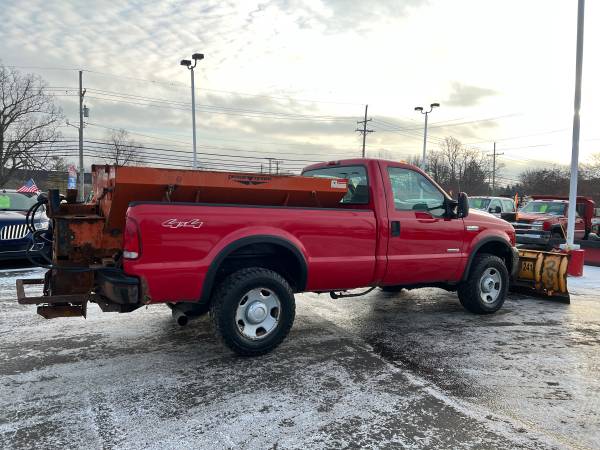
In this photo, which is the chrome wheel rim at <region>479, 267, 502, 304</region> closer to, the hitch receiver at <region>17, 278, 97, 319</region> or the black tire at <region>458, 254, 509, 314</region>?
the black tire at <region>458, 254, 509, 314</region>

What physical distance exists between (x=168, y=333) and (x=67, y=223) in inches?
66.5

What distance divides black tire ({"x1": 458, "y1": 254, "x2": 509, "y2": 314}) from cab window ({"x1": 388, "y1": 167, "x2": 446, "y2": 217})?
3.43 feet

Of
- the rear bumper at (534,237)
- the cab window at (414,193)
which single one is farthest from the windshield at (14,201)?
the rear bumper at (534,237)

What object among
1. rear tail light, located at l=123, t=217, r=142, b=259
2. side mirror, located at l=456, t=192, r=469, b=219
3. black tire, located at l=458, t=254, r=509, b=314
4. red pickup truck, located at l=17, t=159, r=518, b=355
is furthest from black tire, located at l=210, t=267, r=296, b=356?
black tire, located at l=458, t=254, r=509, b=314

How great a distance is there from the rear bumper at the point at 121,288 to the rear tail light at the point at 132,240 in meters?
0.21

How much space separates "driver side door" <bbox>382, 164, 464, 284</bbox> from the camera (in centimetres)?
534

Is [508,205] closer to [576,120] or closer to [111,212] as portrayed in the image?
[576,120]

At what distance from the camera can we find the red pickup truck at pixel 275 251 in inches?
157

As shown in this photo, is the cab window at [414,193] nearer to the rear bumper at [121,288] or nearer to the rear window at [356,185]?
the rear window at [356,185]

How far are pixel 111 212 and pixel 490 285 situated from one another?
4.98 metres

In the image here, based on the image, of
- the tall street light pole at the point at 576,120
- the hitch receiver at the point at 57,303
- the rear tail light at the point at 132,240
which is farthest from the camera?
the tall street light pole at the point at 576,120

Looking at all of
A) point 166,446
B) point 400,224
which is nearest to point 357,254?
point 400,224

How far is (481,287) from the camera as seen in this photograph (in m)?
6.30

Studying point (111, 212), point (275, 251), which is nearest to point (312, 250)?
point (275, 251)
